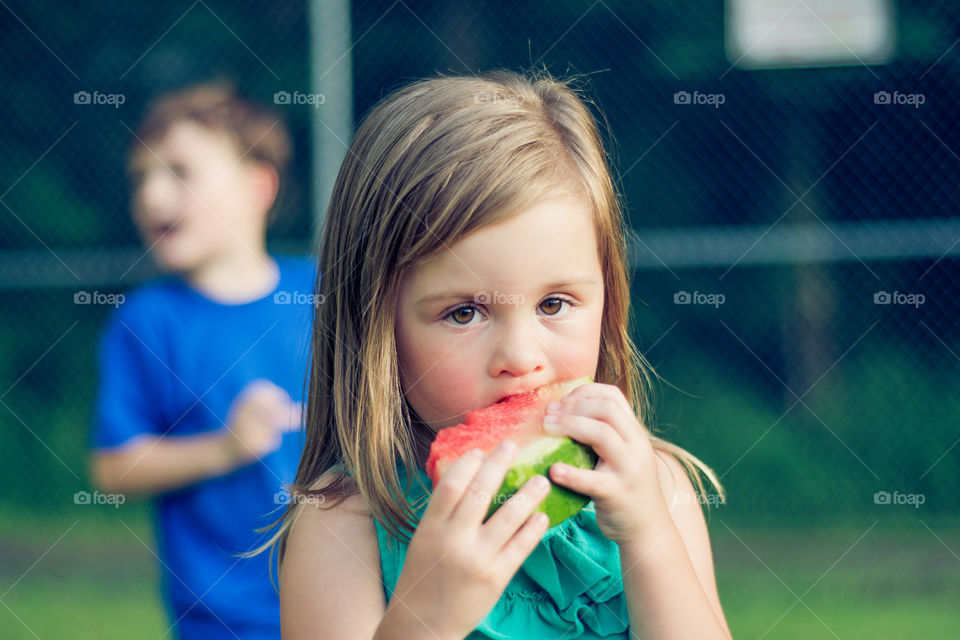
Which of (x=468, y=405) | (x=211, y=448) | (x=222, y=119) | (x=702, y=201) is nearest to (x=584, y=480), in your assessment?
(x=468, y=405)

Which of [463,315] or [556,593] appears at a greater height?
[463,315]

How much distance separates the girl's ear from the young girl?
1.56 meters

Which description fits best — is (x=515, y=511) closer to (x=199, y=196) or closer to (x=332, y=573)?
(x=332, y=573)

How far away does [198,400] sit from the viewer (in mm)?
3162

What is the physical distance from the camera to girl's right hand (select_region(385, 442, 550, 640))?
1560mm

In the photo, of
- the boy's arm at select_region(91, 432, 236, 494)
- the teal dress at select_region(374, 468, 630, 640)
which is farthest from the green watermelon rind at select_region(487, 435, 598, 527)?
the boy's arm at select_region(91, 432, 236, 494)

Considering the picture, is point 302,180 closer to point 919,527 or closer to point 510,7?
point 510,7

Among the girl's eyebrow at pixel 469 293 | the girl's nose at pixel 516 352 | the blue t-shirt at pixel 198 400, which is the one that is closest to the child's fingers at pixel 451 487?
the girl's nose at pixel 516 352

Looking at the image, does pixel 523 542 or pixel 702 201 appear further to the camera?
pixel 702 201

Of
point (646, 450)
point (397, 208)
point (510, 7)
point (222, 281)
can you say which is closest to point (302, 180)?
point (510, 7)

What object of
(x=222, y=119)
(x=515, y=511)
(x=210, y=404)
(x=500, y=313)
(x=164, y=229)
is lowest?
(x=515, y=511)

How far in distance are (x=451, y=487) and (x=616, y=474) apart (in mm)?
316

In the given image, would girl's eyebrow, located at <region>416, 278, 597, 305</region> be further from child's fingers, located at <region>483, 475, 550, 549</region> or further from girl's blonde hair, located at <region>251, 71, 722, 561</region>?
child's fingers, located at <region>483, 475, 550, 549</region>

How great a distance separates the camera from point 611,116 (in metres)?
6.11
